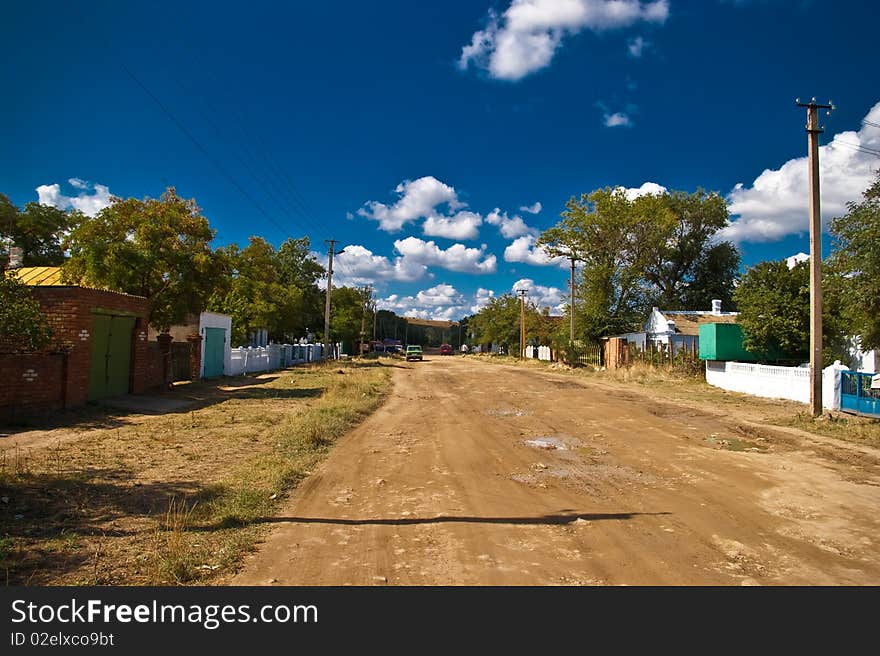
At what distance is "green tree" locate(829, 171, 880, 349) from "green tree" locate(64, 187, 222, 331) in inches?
763

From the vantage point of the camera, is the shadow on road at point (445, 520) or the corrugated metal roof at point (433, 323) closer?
the shadow on road at point (445, 520)

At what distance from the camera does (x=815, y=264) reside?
13.8 meters

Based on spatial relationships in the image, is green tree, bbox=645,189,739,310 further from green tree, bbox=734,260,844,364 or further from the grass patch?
the grass patch

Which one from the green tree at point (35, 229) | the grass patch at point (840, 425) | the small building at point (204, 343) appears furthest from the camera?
the green tree at point (35, 229)

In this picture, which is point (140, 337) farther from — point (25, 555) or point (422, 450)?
point (25, 555)

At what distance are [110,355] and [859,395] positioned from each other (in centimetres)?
1997

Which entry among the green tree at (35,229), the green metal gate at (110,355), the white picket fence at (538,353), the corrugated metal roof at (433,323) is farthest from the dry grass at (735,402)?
the corrugated metal roof at (433,323)

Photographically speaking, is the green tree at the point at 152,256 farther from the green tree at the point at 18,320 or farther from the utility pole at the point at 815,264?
the utility pole at the point at 815,264

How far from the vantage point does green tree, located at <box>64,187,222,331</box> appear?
51.3ft

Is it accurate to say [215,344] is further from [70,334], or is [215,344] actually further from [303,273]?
[303,273]

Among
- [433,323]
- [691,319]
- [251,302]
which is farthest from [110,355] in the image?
[433,323]

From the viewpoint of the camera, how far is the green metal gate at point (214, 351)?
880 inches

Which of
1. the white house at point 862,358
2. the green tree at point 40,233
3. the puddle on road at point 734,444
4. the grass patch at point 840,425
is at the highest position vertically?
the green tree at point 40,233

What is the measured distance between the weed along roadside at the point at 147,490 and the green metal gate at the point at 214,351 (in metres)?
10.4
